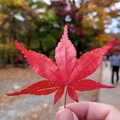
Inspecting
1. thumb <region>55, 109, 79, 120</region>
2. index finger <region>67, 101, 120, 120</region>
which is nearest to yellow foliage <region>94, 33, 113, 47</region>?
index finger <region>67, 101, 120, 120</region>

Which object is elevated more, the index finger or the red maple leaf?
the red maple leaf

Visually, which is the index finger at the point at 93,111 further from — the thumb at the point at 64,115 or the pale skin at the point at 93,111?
the thumb at the point at 64,115

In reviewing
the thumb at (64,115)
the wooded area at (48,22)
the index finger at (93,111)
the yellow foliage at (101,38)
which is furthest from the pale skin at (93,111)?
the yellow foliage at (101,38)

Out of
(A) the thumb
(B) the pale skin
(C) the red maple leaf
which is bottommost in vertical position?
(B) the pale skin

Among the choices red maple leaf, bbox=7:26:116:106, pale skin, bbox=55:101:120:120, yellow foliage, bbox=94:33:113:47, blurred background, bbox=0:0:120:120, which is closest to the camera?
red maple leaf, bbox=7:26:116:106

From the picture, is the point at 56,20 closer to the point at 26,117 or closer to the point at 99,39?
the point at 99,39

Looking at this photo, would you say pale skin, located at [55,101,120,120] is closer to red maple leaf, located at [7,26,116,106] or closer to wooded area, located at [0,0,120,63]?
red maple leaf, located at [7,26,116,106]

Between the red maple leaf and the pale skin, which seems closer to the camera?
the red maple leaf

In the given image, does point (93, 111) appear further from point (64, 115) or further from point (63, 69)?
point (63, 69)

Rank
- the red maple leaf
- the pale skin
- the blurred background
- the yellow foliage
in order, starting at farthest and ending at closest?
the yellow foliage
the blurred background
the pale skin
the red maple leaf

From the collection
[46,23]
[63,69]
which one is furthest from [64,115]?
[46,23]
